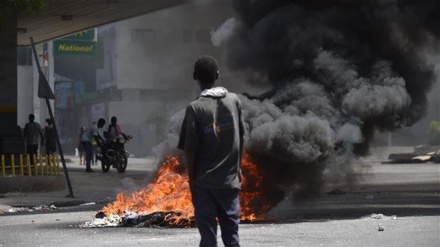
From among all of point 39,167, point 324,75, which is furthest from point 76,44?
point 324,75

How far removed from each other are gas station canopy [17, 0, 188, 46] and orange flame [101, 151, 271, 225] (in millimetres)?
12652

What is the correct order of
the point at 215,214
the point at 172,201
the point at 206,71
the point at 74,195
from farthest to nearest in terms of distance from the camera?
1. the point at 74,195
2. the point at 172,201
3. the point at 206,71
4. the point at 215,214

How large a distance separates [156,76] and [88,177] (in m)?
7.14

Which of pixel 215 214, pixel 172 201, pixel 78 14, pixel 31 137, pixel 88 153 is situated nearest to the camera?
pixel 215 214

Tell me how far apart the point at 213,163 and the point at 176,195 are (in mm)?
4685

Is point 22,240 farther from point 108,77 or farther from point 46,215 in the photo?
point 108,77

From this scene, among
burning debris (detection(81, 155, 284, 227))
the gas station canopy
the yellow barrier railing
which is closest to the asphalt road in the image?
burning debris (detection(81, 155, 284, 227))

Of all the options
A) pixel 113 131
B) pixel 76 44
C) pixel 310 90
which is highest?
pixel 76 44

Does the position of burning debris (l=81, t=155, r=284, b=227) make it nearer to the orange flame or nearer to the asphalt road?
the orange flame

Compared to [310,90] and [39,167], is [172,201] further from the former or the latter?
[39,167]

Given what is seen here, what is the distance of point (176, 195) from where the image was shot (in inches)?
441

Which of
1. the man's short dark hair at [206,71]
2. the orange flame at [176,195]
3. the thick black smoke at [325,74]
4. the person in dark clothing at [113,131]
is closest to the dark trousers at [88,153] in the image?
the person in dark clothing at [113,131]

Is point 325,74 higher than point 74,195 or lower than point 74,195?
higher

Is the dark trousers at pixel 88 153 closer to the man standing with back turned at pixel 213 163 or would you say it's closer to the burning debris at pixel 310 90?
the burning debris at pixel 310 90
